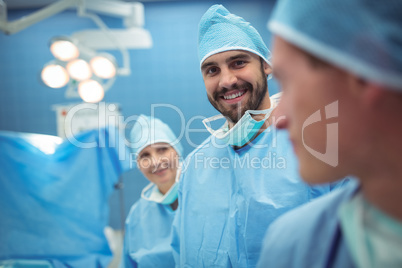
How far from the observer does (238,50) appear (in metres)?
1.22

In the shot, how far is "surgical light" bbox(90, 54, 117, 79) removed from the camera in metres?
2.33

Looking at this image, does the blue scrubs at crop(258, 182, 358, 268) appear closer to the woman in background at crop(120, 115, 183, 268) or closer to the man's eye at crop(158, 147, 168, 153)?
the woman in background at crop(120, 115, 183, 268)

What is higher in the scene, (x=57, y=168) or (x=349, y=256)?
(x=349, y=256)

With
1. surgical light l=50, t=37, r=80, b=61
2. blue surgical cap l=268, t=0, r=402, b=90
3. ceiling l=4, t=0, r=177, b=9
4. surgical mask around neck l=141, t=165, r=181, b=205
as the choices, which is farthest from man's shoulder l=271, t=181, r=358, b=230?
ceiling l=4, t=0, r=177, b=9

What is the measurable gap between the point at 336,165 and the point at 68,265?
76.4 inches

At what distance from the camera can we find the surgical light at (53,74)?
2320mm

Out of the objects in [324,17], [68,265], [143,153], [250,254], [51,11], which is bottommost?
[68,265]

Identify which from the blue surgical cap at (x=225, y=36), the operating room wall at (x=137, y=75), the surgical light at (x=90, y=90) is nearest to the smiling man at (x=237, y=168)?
A: the blue surgical cap at (x=225, y=36)

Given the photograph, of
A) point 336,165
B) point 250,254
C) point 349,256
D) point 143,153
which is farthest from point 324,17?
point 143,153

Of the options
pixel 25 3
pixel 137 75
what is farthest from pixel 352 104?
pixel 25 3

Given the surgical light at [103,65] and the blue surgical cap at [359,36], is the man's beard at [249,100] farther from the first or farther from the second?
the surgical light at [103,65]

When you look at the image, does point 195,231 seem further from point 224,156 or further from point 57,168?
point 57,168

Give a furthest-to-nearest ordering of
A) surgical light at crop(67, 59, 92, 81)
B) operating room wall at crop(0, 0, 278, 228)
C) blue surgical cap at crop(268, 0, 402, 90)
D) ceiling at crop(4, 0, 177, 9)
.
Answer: operating room wall at crop(0, 0, 278, 228), ceiling at crop(4, 0, 177, 9), surgical light at crop(67, 59, 92, 81), blue surgical cap at crop(268, 0, 402, 90)

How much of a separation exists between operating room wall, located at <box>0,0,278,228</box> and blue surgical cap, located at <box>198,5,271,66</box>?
2322 millimetres
